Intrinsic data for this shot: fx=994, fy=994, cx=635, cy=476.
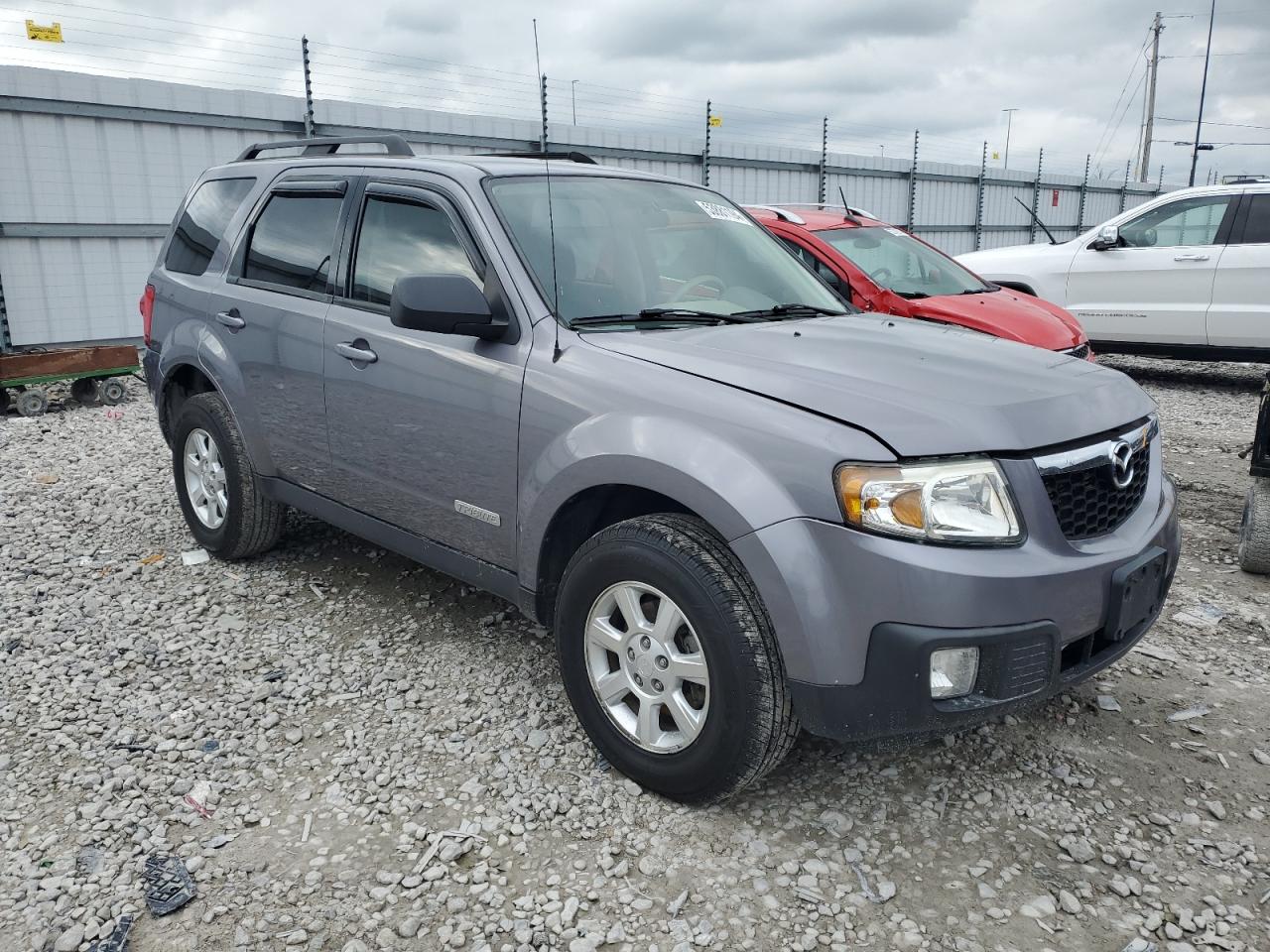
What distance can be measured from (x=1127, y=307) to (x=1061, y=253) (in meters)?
0.87

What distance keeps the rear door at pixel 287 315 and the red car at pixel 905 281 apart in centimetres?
368

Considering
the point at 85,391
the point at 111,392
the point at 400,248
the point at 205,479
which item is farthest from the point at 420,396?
A: the point at 85,391

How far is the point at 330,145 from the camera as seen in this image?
4.61 m

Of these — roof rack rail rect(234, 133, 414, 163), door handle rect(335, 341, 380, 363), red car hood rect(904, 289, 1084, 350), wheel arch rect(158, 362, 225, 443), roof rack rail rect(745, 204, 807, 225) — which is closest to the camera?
door handle rect(335, 341, 380, 363)

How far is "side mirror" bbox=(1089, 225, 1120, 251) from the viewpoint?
951cm

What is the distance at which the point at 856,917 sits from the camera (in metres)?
2.40

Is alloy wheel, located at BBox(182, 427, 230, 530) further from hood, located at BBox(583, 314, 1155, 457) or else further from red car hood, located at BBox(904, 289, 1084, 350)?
red car hood, located at BBox(904, 289, 1084, 350)

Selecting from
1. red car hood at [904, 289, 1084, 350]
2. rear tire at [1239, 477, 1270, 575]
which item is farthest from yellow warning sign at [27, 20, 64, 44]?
rear tire at [1239, 477, 1270, 575]

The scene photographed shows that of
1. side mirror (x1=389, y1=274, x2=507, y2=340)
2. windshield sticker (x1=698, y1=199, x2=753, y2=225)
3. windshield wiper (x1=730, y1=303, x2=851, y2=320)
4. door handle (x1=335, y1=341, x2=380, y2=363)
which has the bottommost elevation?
door handle (x1=335, y1=341, x2=380, y2=363)

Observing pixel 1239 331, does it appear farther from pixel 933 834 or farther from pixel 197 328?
pixel 197 328

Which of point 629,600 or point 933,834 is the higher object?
point 629,600

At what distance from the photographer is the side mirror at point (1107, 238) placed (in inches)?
374

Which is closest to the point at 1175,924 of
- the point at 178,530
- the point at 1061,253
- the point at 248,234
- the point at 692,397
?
the point at 692,397

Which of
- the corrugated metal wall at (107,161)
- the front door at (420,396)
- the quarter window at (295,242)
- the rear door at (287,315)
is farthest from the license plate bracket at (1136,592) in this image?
the corrugated metal wall at (107,161)
